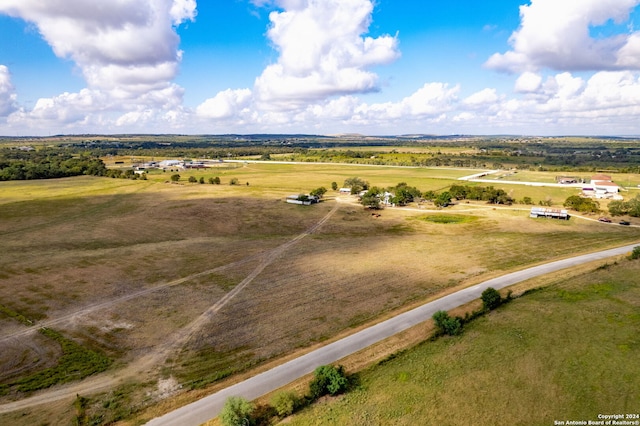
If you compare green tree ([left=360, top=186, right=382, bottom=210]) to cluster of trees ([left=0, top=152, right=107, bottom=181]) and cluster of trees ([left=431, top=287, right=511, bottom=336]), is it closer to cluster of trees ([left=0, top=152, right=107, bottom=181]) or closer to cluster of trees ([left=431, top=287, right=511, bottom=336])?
cluster of trees ([left=431, top=287, right=511, bottom=336])

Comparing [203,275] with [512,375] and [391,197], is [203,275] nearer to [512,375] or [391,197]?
[512,375]

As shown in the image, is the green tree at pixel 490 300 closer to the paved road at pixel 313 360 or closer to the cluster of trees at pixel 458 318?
the cluster of trees at pixel 458 318

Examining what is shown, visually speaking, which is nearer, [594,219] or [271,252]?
[271,252]

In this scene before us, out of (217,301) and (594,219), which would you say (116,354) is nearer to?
(217,301)

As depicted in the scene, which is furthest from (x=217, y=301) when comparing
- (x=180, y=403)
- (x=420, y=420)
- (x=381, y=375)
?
(x=420, y=420)

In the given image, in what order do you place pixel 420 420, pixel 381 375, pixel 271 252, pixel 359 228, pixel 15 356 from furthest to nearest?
pixel 359 228
pixel 271 252
pixel 15 356
pixel 381 375
pixel 420 420

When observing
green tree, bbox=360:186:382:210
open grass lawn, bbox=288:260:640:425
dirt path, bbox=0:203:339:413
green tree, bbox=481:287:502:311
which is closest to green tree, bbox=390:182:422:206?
green tree, bbox=360:186:382:210

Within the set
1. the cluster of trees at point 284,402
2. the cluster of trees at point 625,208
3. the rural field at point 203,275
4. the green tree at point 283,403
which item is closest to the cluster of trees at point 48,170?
the rural field at point 203,275
